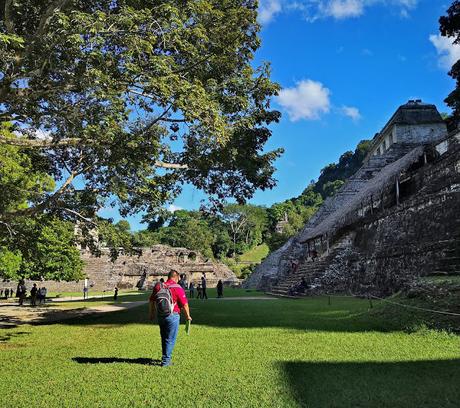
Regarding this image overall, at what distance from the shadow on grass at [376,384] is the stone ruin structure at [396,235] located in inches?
210

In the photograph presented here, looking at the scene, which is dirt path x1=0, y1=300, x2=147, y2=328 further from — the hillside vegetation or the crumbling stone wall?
the hillside vegetation

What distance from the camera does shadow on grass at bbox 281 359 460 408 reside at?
400 centimetres

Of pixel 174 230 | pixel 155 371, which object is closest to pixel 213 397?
pixel 155 371

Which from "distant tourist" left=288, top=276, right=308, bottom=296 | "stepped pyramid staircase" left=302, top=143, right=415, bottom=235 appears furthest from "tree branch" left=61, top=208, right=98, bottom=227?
"stepped pyramid staircase" left=302, top=143, right=415, bottom=235

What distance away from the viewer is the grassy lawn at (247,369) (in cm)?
418

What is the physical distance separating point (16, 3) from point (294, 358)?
7312 mm

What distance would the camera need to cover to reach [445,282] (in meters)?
8.34

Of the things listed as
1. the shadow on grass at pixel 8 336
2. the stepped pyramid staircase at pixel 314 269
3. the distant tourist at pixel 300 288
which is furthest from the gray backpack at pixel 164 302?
the stepped pyramid staircase at pixel 314 269

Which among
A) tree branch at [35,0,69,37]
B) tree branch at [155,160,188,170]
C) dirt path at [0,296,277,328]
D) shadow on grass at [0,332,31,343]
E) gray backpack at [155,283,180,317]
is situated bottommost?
dirt path at [0,296,277,328]

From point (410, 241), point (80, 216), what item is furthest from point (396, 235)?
point (80, 216)

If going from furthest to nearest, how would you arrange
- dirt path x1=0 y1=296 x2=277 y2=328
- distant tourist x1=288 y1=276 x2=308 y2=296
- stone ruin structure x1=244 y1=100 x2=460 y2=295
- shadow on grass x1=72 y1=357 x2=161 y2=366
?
distant tourist x1=288 y1=276 x2=308 y2=296
dirt path x1=0 y1=296 x2=277 y2=328
stone ruin structure x1=244 y1=100 x2=460 y2=295
shadow on grass x1=72 y1=357 x2=161 y2=366

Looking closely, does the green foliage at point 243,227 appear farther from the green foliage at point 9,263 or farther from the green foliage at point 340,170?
the green foliage at point 9,263

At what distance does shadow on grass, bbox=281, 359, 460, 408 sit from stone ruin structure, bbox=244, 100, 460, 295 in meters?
5.33

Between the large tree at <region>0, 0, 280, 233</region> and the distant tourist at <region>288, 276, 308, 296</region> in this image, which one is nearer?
the large tree at <region>0, 0, 280, 233</region>
